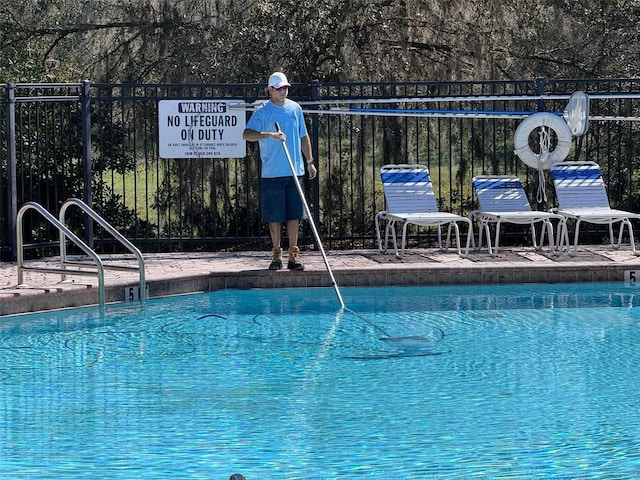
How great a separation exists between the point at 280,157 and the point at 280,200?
0.36 metres

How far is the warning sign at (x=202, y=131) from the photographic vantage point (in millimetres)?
11727

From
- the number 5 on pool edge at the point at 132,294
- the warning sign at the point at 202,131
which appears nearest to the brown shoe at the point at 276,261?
the number 5 on pool edge at the point at 132,294

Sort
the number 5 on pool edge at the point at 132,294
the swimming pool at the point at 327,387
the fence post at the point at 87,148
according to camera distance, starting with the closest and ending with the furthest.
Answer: the swimming pool at the point at 327,387, the number 5 on pool edge at the point at 132,294, the fence post at the point at 87,148

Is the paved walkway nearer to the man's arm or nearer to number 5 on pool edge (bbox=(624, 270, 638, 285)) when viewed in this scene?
number 5 on pool edge (bbox=(624, 270, 638, 285))

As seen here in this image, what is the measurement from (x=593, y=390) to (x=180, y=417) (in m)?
2.29

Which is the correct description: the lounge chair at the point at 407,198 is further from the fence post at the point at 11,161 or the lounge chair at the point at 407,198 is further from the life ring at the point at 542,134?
the fence post at the point at 11,161

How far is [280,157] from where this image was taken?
401 inches

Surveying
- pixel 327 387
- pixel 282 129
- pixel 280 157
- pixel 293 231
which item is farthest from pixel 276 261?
pixel 327 387

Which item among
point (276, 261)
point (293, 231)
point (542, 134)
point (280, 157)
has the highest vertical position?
point (542, 134)

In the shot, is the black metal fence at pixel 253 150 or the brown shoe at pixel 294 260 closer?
the brown shoe at pixel 294 260

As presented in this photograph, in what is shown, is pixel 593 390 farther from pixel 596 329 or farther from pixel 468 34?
pixel 468 34

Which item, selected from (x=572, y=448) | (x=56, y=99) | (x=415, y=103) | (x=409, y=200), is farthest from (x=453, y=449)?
(x=415, y=103)

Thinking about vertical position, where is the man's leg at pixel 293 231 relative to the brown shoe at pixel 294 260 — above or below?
above

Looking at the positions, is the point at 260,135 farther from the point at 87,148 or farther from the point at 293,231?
the point at 87,148
